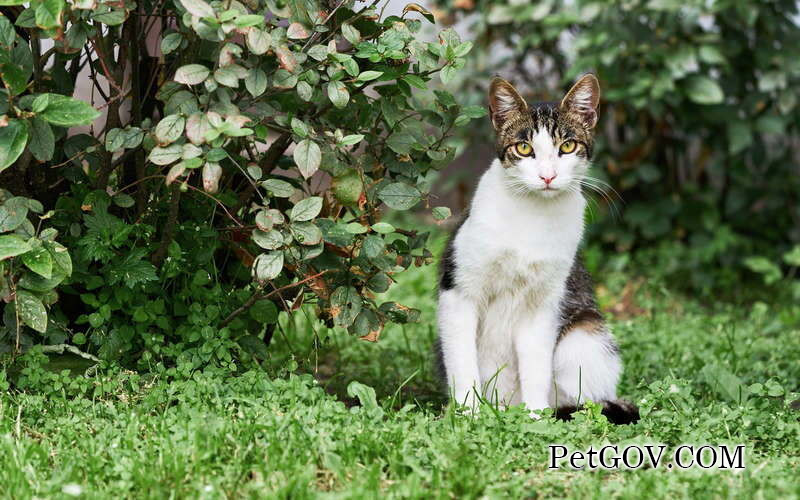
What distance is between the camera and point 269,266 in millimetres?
2527

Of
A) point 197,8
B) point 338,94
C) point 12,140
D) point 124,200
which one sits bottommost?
point 124,200

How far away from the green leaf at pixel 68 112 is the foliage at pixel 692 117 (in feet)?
11.3

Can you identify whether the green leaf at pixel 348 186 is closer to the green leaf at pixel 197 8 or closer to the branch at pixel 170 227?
the branch at pixel 170 227

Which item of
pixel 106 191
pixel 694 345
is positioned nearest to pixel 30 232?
pixel 106 191

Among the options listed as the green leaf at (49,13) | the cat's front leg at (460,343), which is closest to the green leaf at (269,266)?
the cat's front leg at (460,343)

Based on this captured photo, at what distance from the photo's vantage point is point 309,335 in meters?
3.91

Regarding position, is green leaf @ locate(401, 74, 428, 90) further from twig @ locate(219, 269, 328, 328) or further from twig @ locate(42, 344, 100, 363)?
twig @ locate(42, 344, 100, 363)

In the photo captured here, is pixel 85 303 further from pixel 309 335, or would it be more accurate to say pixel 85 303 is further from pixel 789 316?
pixel 789 316

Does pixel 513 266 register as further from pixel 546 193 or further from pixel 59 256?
pixel 59 256

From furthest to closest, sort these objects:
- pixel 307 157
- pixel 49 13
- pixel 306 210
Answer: pixel 306 210 → pixel 307 157 → pixel 49 13

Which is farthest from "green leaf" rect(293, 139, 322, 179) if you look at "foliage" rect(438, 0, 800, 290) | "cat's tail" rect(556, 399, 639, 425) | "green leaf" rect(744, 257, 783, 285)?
"green leaf" rect(744, 257, 783, 285)

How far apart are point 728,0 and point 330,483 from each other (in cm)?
383

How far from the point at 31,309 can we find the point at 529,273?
1.51 metres

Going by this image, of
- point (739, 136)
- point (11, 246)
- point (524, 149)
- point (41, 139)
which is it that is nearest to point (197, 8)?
point (41, 139)
